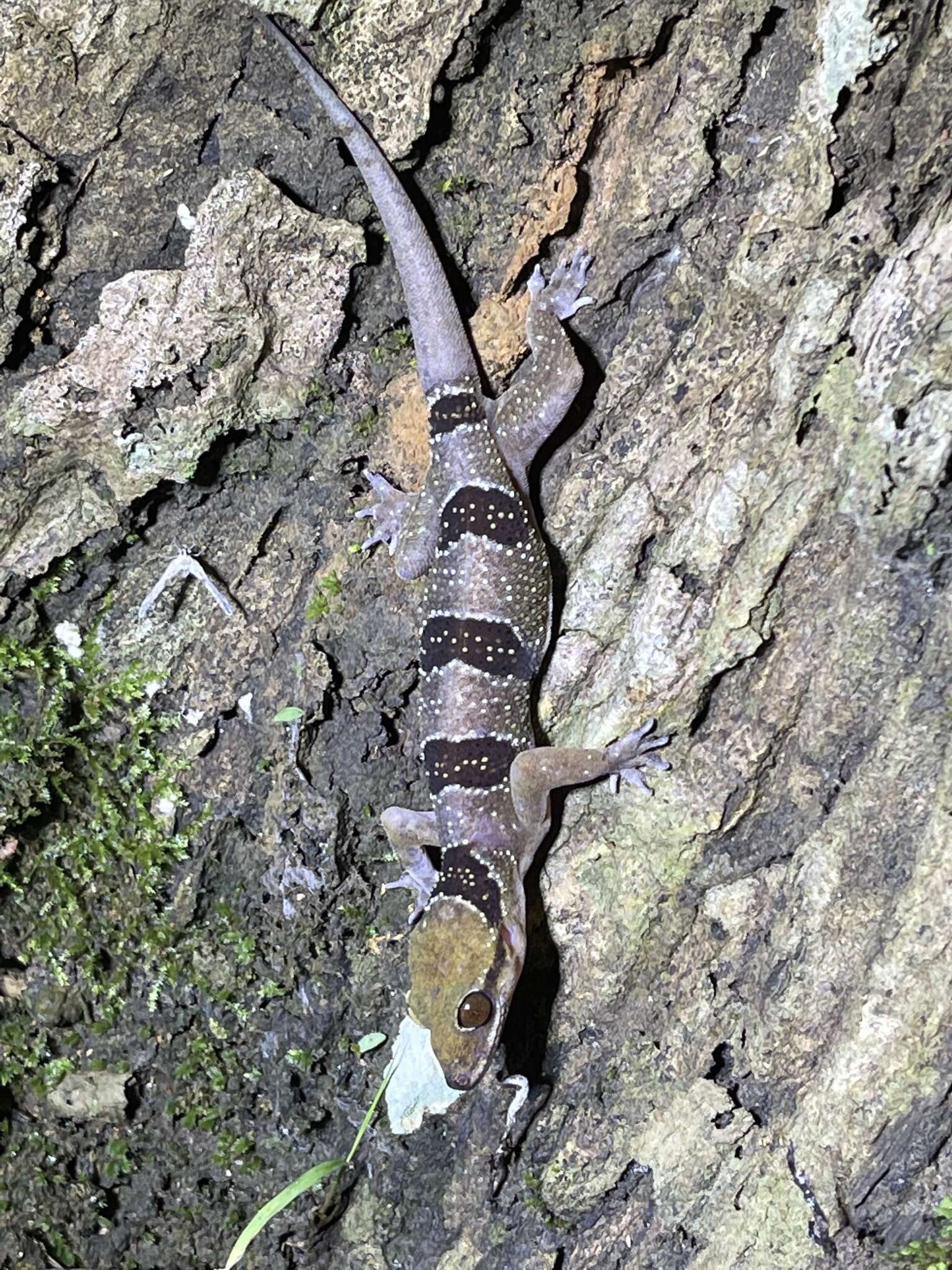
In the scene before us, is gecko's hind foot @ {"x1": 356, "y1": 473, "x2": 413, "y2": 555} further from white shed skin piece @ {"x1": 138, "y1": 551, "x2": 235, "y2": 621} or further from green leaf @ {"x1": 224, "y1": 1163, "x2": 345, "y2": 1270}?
green leaf @ {"x1": 224, "y1": 1163, "x2": 345, "y2": 1270}

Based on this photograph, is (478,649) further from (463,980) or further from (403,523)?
(463,980)

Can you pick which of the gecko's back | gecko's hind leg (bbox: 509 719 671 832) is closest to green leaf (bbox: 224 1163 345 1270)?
the gecko's back

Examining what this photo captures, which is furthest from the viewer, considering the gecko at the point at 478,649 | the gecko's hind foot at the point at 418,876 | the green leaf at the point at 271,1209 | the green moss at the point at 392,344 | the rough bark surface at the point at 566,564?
the gecko's hind foot at the point at 418,876

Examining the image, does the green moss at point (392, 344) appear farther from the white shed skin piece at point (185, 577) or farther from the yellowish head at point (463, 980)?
the yellowish head at point (463, 980)

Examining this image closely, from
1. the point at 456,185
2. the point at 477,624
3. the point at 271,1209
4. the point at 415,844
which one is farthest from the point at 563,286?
the point at 271,1209

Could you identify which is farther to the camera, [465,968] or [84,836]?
[84,836]

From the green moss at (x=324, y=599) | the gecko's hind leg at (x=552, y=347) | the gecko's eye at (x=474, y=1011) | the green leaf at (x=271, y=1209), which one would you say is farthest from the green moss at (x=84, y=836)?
the gecko's hind leg at (x=552, y=347)
